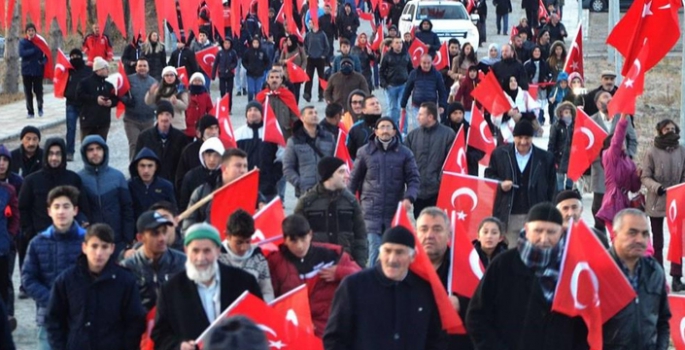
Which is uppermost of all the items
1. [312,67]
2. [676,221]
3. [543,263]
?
[543,263]

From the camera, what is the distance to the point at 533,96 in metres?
21.2

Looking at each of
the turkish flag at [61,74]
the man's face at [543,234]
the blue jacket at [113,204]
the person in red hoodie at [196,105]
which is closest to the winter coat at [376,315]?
the man's face at [543,234]

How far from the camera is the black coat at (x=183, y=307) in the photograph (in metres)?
7.14

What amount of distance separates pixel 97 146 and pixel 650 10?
19.0 feet

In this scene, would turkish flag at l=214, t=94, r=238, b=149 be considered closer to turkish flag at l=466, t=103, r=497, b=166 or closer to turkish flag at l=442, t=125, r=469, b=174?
turkish flag at l=442, t=125, r=469, b=174

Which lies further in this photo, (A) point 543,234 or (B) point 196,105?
(B) point 196,105

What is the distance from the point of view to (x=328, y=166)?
1030 cm

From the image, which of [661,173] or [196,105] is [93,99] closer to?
[196,105]

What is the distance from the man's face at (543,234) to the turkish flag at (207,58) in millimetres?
18559

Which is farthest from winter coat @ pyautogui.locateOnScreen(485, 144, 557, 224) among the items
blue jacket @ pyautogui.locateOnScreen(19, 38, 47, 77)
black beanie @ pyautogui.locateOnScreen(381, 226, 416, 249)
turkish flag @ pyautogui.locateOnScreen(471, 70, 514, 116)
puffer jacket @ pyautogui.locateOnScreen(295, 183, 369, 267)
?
blue jacket @ pyautogui.locateOnScreen(19, 38, 47, 77)

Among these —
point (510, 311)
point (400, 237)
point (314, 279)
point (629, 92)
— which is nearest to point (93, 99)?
point (629, 92)

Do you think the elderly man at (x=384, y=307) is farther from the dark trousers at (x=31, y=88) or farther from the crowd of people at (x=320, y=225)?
the dark trousers at (x=31, y=88)

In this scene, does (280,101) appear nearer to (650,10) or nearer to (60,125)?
(650,10)

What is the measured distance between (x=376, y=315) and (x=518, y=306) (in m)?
0.65
